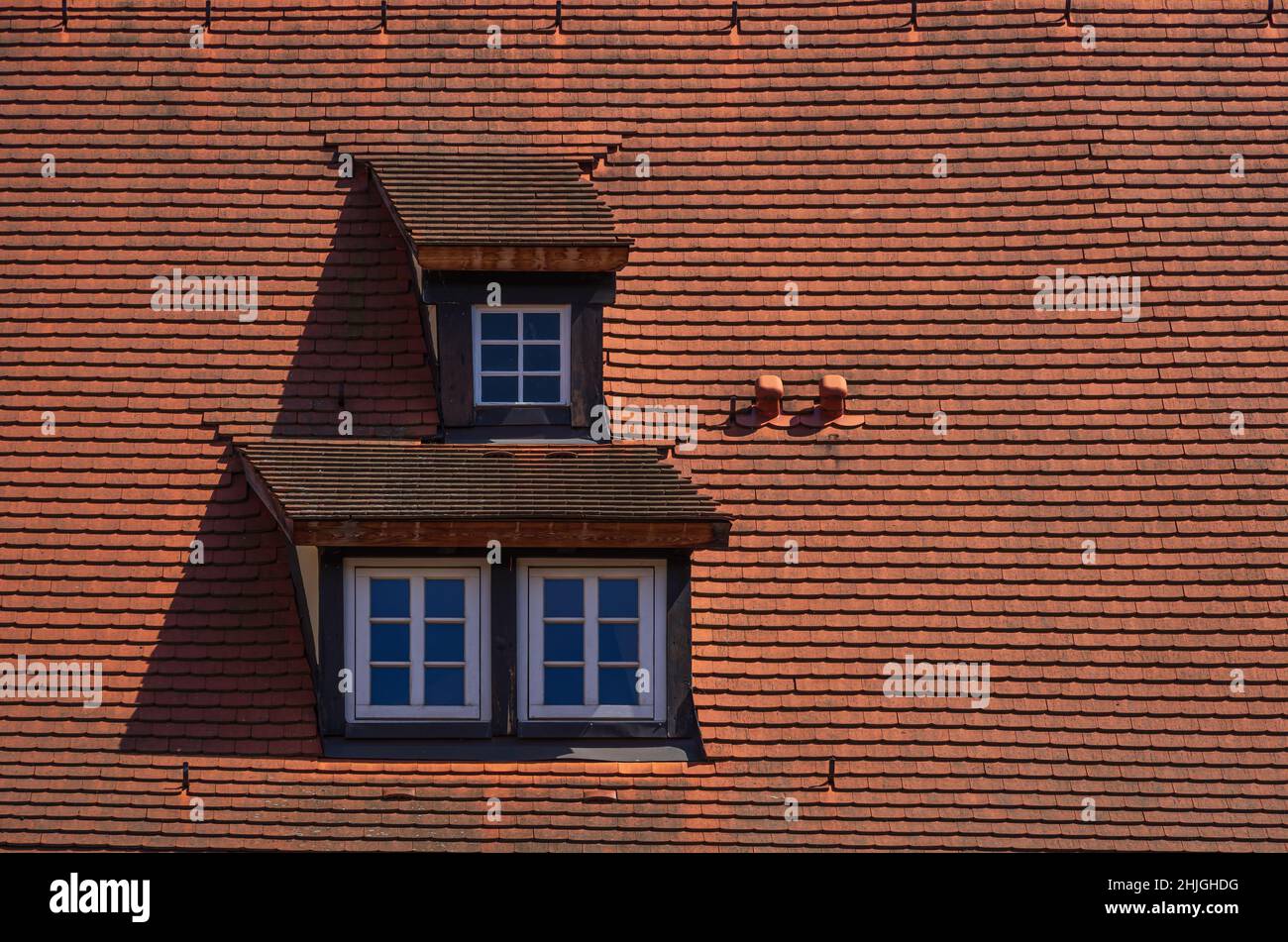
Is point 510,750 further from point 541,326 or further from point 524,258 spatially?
point 524,258

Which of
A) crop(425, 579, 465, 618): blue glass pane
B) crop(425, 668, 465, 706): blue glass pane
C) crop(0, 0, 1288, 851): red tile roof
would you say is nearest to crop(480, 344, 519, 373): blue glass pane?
crop(0, 0, 1288, 851): red tile roof

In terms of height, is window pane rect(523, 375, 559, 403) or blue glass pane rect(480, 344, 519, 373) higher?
blue glass pane rect(480, 344, 519, 373)

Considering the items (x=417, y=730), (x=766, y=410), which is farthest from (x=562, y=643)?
(x=766, y=410)

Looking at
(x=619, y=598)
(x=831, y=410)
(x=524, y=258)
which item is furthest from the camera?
(x=831, y=410)

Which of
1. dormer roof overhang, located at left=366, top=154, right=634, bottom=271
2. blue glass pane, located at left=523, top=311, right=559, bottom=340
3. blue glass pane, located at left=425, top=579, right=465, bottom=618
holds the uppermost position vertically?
dormer roof overhang, located at left=366, top=154, right=634, bottom=271

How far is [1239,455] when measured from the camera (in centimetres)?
1225

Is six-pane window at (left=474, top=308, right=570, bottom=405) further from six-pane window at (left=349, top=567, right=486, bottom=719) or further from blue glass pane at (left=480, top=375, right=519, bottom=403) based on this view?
six-pane window at (left=349, top=567, right=486, bottom=719)

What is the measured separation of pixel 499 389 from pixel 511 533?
142 centimetres

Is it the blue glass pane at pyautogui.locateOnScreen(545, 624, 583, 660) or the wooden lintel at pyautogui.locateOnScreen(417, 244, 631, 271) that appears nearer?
the blue glass pane at pyautogui.locateOnScreen(545, 624, 583, 660)

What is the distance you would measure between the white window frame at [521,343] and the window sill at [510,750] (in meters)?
2.27

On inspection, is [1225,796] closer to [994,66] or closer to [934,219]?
Answer: [934,219]

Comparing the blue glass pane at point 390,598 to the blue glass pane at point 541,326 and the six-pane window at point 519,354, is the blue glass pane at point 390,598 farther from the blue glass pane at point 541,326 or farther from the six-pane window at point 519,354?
the blue glass pane at point 541,326

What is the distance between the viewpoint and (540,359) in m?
12.3

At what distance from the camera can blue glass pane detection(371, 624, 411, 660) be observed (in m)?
11.5
